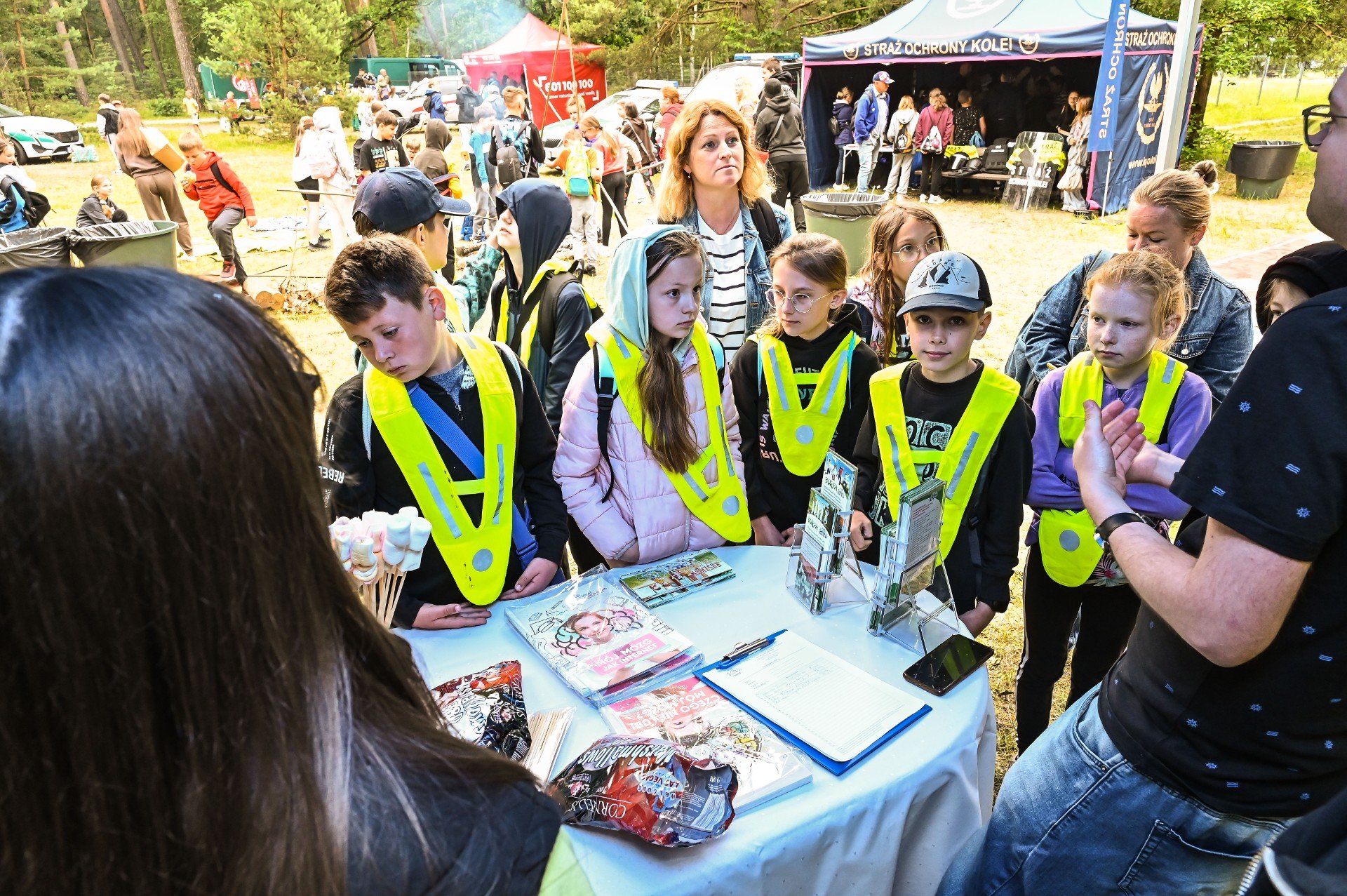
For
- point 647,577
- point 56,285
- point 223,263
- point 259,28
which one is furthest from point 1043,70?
point 259,28

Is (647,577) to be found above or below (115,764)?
below

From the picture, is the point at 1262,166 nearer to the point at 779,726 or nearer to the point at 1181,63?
the point at 1181,63

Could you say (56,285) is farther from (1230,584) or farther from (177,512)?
(1230,584)

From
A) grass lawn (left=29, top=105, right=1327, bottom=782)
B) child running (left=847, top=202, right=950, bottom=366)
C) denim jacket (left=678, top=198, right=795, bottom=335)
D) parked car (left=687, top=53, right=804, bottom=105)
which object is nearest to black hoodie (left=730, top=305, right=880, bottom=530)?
child running (left=847, top=202, right=950, bottom=366)

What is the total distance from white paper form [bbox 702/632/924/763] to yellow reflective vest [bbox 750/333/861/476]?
3.84ft

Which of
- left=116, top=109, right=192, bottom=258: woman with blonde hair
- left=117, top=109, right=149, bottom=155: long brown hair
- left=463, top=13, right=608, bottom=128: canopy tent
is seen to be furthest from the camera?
left=463, top=13, right=608, bottom=128: canopy tent

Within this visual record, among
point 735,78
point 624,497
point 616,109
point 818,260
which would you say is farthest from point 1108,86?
point 735,78

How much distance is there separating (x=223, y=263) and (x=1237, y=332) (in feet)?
30.5

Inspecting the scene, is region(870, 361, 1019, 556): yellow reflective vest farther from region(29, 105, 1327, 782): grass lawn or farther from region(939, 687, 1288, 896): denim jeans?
region(29, 105, 1327, 782): grass lawn

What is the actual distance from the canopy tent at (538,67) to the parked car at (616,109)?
2.63m

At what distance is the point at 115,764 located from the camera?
584mm

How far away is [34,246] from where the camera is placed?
6480 mm

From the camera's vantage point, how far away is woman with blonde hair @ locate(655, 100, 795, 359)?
11.2 ft

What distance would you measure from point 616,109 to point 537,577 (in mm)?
16190
